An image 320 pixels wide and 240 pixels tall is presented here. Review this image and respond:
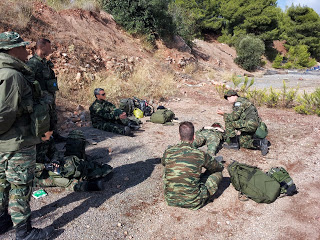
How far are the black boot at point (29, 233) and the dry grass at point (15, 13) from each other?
8.57 metres

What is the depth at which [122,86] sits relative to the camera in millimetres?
9188

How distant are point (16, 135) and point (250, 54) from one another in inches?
890

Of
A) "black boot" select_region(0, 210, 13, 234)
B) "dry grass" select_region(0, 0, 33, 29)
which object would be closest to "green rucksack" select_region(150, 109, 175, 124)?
"black boot" select_region(0, 210, 13, 234)

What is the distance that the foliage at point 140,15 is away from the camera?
13.8 meters

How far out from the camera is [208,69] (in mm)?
16250

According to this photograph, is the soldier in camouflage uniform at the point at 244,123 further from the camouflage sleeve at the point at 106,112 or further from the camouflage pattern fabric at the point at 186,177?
the camouflage sleeve at the point at 106,112

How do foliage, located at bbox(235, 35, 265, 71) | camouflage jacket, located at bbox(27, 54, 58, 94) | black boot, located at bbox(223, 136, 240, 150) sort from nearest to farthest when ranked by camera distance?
camouflage jacket, located at bbox(27, 54, 58, 94) → black boot, located at bbox(223, 136, 240, 150) → foliage, located at bbox(235, 35, 265, 71)

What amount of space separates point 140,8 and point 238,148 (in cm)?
1177

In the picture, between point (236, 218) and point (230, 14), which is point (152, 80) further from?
point (230, 14)

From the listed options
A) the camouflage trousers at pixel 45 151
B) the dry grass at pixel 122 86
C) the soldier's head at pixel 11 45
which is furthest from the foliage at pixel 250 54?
the soldier's head at pixel 11 45

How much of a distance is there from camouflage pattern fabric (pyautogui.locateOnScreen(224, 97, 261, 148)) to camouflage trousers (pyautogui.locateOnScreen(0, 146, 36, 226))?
3805mm

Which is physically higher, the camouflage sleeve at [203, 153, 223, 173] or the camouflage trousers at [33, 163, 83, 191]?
the camouflage sleeve at [203, 153, 223, 173]

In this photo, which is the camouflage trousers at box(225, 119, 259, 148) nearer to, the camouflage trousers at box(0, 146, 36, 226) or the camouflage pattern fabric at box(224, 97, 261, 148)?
the camouflage pattern fabric at box(224, 97, 261, 148)

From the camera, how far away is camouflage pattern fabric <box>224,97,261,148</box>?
479cm
